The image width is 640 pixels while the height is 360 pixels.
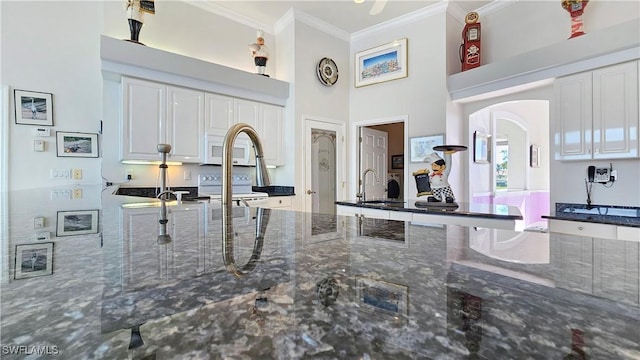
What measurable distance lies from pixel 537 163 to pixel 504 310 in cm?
713

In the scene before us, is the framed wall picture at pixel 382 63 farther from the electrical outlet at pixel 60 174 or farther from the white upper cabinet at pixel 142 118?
the electrical outlet at pixel 60 174

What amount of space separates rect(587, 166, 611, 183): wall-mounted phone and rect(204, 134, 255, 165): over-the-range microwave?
3837 millimetres

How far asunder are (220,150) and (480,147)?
11.9ft

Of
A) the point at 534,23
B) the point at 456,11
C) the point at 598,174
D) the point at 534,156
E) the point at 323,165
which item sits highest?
the point at 456,11

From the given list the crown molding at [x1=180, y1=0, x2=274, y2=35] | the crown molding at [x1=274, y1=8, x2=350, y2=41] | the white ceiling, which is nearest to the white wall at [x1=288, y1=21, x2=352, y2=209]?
the crown molding at [x1=274, y1=8, x2=350, y2=41]

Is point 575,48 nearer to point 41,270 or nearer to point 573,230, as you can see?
point 573,230

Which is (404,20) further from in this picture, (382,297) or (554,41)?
(382,297)

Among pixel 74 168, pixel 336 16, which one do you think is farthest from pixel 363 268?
pixel 336 16

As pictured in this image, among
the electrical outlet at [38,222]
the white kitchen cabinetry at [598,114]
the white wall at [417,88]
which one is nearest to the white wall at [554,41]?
the white kitchen cabinetry at [598,114]

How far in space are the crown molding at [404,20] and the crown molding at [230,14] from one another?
1449mm

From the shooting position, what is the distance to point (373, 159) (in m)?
5.36

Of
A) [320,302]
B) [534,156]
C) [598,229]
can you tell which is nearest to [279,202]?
[598,229]

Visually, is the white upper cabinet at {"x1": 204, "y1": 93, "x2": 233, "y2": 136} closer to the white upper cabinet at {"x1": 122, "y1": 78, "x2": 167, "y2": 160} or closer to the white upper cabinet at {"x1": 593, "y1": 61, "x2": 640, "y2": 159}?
the white upper cabinet at {"x1": 122, "y1": 78, "x2": 167, "y2": 160}

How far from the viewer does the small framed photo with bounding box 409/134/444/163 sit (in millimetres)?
4063
